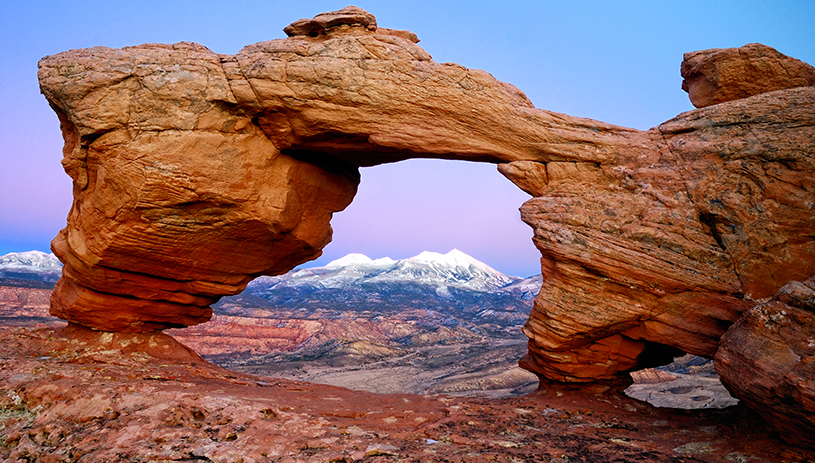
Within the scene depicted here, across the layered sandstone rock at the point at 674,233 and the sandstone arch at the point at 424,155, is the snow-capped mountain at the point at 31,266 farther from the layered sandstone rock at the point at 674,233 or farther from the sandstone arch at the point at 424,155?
the layered sandstone rock at the point at 674,233

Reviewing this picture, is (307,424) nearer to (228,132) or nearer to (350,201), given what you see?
(228,132)

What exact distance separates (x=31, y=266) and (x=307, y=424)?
313ft

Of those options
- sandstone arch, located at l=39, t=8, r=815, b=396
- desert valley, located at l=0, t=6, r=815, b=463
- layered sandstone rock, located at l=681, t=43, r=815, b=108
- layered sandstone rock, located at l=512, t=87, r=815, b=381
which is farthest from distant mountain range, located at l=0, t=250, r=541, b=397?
layered sandstone rock, located at l=681, t=43, r=815, b=108

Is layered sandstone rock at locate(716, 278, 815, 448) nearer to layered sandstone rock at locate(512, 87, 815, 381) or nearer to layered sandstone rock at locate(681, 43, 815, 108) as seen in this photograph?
layered sandstone rock at locate(512, 87, 815, 381)

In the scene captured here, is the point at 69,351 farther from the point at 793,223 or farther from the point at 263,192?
the point at 793,223

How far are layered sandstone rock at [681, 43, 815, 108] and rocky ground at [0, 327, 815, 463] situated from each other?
9.57 metres

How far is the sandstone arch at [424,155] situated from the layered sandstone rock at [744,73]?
81.9 inches

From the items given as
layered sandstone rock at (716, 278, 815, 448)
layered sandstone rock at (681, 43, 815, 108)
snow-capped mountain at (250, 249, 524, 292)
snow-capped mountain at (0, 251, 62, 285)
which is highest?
layered sandstone rock at (681, 43, 815, 108)

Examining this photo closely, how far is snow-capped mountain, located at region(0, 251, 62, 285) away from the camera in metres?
69.9

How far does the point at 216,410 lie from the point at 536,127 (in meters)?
11.6

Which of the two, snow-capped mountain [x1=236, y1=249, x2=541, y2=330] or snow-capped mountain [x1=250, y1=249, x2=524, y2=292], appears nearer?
snow-capped mountain [x1=236, y1=249, x2=541, y2=330]

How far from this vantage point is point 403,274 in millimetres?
101375

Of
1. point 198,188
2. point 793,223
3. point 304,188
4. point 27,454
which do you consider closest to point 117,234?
point 198,188

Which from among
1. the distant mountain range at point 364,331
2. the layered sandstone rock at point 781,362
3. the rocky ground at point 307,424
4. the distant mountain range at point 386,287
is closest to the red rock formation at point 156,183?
the rocky ground at point 307,424
